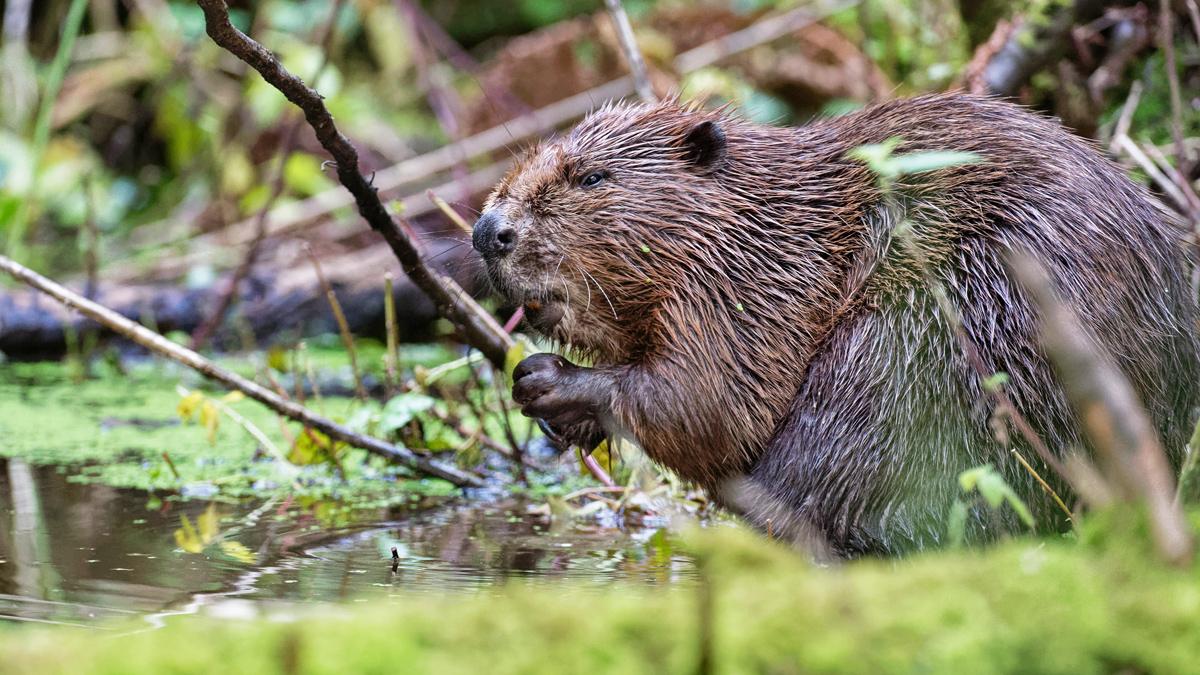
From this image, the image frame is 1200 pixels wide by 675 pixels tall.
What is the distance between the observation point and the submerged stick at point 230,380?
3555mm

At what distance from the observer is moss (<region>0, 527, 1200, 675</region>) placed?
4.00 feet

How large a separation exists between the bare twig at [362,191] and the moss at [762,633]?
5.11ft

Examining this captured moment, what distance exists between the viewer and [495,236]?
2.82 metres

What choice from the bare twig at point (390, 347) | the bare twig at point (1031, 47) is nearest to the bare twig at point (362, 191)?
the bare twig at point (390, 347)

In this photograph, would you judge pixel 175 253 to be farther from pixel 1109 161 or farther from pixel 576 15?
pixel 1109 161

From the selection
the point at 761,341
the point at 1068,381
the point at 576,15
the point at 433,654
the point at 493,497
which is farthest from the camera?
the point at 576,15

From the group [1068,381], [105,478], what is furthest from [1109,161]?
[105,478]

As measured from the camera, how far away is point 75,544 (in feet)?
9.14

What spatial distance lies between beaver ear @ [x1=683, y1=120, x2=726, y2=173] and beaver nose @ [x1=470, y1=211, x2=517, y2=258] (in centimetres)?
47

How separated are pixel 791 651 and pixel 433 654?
358 mm

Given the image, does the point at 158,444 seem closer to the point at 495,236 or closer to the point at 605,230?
the point at 495,236

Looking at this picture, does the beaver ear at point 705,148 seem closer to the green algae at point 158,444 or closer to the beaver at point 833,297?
the beaver at point 833,297

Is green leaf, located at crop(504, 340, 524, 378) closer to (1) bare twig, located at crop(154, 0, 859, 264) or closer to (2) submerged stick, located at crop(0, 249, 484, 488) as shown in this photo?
(2) submerged stick, located at crop(0, 249, 484, 488)

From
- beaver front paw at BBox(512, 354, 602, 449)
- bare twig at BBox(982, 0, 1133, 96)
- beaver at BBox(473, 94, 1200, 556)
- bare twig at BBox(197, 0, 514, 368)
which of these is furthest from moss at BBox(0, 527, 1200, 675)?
bare twig at BBox(982, 0, 1133, 96)
